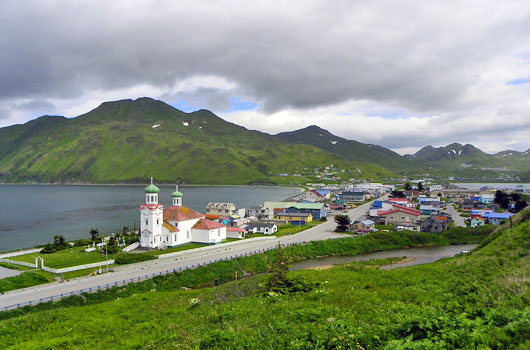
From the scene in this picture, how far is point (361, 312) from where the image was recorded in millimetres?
12727

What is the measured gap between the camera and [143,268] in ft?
128

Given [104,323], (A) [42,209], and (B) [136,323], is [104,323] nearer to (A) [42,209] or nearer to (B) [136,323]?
(B) [136,323]

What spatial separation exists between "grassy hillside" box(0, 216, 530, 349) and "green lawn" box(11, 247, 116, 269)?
23.1m

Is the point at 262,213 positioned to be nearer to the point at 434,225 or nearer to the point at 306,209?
the point at 306,209

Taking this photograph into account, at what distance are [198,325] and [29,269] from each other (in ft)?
117

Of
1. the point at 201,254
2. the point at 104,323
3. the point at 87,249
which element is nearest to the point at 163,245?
the point at 201,254

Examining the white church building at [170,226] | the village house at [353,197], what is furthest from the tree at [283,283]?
the village house at [353,197]

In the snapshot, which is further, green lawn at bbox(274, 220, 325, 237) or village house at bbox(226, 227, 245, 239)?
green lawn at bbox(274, 220, 325, 237)

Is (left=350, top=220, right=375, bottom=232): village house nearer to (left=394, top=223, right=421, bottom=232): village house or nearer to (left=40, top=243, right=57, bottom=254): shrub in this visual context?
(left=394, top=223, right=421, bottom=232): village house

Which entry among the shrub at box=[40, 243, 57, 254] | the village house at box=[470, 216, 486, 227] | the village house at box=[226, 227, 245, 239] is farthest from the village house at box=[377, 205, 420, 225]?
the shrub at box=[40, 243, 57, 254]

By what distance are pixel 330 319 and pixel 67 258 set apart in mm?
43758

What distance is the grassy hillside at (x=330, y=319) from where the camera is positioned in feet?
27.3

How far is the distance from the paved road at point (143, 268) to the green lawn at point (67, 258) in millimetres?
6456

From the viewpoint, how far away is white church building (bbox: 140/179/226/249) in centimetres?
4869
